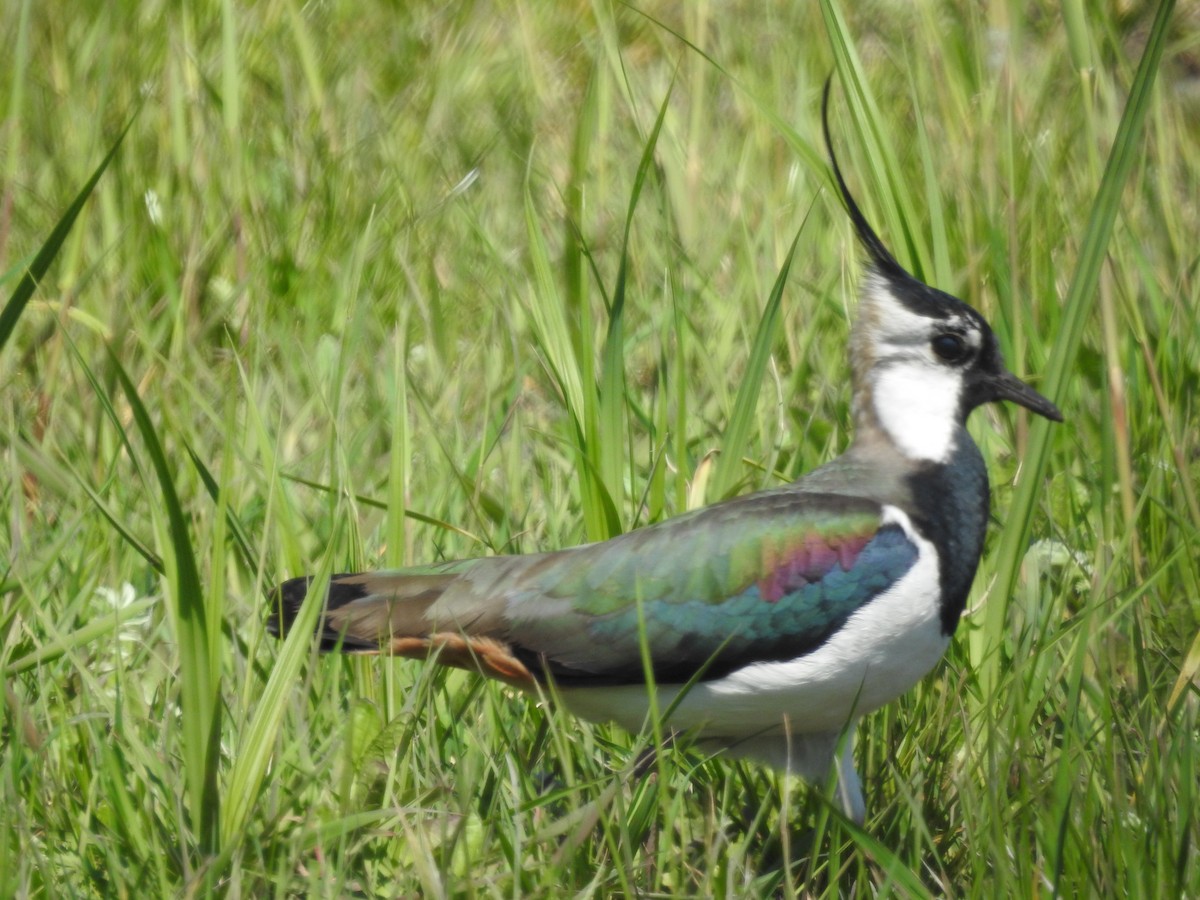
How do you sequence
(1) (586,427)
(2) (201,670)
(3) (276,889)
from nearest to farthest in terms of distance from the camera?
(2) (201,670)
(3) (276,889)
(1) (586,427)

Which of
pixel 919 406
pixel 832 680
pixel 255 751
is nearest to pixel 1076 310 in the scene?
pixel 919 406

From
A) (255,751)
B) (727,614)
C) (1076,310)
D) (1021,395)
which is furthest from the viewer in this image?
(1021,395)

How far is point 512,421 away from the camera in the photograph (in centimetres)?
390

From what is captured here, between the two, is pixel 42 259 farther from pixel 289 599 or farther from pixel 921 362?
pixel 921 362

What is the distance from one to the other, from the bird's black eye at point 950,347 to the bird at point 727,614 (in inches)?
8.8

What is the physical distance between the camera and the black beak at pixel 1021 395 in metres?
2.91

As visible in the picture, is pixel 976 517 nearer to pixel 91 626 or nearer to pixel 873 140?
pixel 873 140

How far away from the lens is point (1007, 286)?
3395mm

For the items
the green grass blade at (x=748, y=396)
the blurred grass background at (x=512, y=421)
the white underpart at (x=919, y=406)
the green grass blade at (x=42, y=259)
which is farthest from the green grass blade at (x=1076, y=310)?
the green grass blade at (x=42, y=259)

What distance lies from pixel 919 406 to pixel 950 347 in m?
0.13

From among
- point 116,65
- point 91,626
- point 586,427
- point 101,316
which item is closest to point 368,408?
point 101,316

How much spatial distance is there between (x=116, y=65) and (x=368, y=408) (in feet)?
6.41

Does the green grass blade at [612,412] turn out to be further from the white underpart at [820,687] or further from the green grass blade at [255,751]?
the green grass blade at [255,751]

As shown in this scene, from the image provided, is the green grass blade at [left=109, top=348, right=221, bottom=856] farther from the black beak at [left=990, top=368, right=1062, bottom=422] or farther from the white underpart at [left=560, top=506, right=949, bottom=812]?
the black beak at [left=990, top=368, right=1062, bottom=422]
